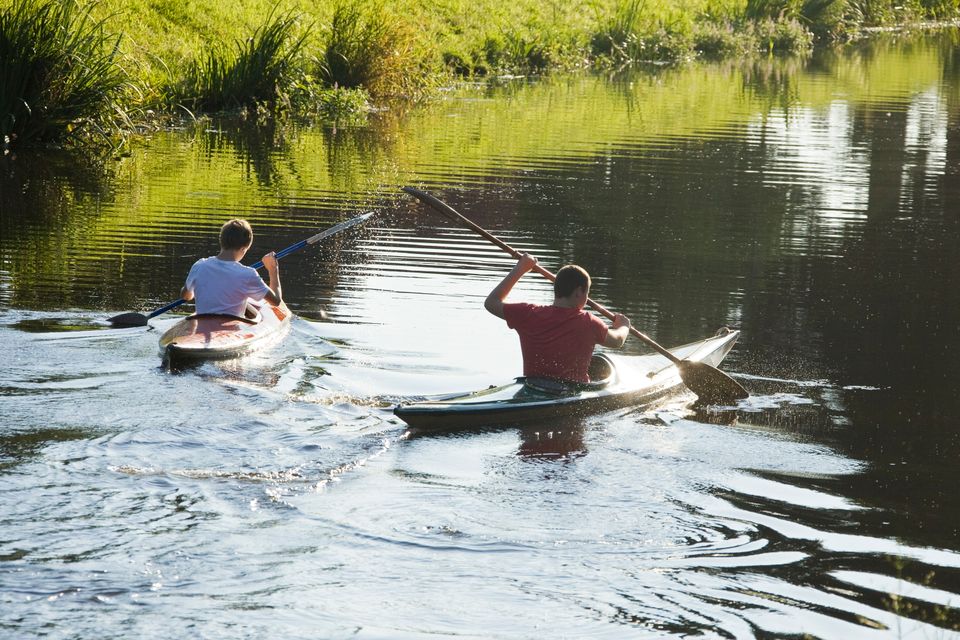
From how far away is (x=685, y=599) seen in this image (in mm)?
5645

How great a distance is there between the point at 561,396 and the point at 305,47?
1784 cm

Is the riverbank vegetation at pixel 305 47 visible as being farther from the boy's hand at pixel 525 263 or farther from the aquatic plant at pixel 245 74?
the boy's hand at pixel 525 263

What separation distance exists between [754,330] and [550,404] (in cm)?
345

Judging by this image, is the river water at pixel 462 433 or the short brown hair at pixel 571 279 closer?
the river water at pixel 462 433

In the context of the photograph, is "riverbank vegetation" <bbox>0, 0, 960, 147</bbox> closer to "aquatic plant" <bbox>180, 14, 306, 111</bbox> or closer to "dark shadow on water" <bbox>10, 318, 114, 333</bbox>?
"aquatic plant" <bbox>180, 14, 306, 111</bbox>

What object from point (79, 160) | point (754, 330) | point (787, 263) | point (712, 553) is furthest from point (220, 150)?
point (712, 553)

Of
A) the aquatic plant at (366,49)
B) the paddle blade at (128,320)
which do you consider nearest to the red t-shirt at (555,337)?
the paddle blade at (128,320)

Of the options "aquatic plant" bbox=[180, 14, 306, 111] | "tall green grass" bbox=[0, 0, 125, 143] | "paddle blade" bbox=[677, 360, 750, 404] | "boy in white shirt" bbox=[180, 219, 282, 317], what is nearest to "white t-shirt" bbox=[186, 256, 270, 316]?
"boy in white shirt" bbox=[180, 219, 282, 317]

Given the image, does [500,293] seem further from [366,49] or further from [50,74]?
[366,49]

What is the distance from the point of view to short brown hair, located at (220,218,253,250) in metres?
9.47

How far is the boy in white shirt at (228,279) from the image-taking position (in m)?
9.51

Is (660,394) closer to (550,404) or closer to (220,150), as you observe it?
(550,404)

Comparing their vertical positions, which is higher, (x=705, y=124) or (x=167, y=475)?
(x=705, y=124)

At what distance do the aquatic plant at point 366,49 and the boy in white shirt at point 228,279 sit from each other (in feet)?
50.7
